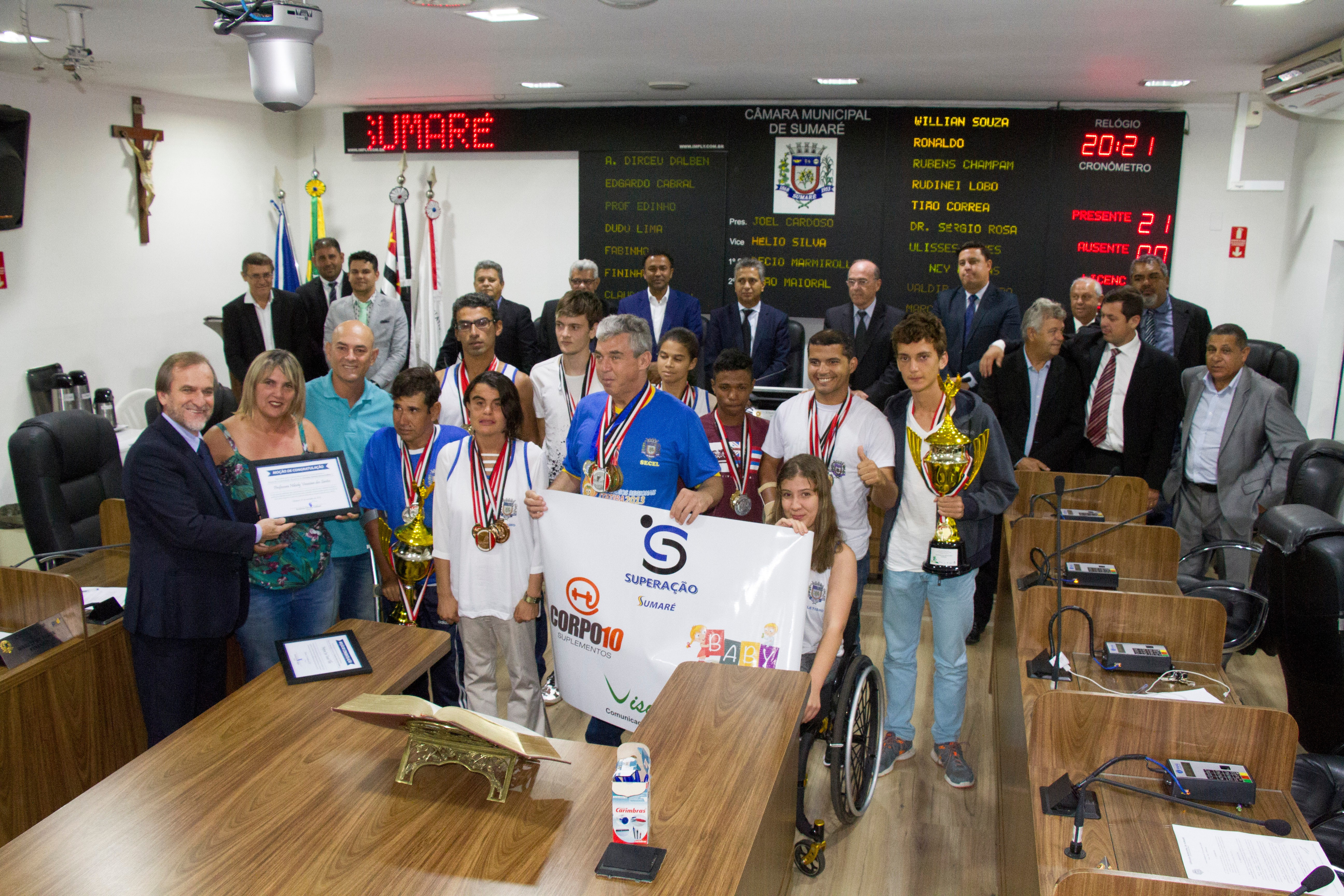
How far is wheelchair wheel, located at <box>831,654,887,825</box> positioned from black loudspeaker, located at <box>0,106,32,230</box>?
5.91m

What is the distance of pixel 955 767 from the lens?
3777 millimetres

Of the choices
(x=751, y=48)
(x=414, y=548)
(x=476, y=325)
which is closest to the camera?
(x=414, y=548)

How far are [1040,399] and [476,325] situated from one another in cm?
297

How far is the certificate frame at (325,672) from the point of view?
2648mm

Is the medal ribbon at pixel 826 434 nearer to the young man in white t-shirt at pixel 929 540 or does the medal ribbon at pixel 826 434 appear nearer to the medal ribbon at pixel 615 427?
the young man in white t-shirt at pixel 929 540

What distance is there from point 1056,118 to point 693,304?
3063 millimetres

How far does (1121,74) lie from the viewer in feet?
18.8

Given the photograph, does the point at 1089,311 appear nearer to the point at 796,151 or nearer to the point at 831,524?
the point at 796,151

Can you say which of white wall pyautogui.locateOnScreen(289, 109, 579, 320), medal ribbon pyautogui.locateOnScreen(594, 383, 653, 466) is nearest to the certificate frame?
medal ribbon pyautogui.locateOnScreen(594, 383, 653, 466)

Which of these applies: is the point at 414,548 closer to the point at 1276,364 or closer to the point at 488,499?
the point at 488,499

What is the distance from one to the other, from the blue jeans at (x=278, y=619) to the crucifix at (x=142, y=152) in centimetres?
540

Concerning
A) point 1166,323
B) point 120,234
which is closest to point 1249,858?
point 1166,323

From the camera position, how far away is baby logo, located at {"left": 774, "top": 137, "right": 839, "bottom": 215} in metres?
7.21

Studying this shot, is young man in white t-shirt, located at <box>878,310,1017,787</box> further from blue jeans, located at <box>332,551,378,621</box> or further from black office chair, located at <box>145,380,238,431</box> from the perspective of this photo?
black office chair, located at <box>145,380,238,431</box>
